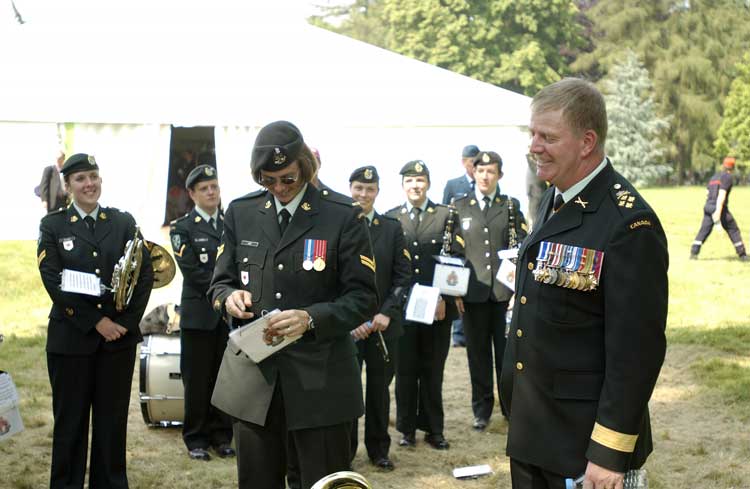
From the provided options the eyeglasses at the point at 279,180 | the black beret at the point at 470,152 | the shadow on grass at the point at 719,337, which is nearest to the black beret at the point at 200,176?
the eyeglasses at the point at 279,180

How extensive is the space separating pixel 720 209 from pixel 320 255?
50.9 ft

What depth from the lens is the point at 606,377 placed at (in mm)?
2869

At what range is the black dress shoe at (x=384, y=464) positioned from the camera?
675 cm

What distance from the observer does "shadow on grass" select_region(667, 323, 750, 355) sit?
35.1 feet

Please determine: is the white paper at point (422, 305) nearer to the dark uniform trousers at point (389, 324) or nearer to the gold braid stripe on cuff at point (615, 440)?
the dark uniform trousers at point (389, 324)

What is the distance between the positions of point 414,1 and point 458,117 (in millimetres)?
41117

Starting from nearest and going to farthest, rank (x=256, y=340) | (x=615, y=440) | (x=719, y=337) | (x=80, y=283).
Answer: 1. (x=615, y=440)
2. (x=256, y=340)
3. (x=80, y=283)
4. (x=719, y=337)

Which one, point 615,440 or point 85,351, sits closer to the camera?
point 615,440

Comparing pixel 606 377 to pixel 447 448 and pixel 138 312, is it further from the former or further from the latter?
pixel 447 448

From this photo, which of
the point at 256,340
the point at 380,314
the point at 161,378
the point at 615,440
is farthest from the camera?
the point at 161,378

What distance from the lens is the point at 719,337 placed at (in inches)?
438

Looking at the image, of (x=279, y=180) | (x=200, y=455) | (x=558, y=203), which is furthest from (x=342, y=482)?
(x=200, y=455)

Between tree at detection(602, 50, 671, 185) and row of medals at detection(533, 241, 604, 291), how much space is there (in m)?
54.4

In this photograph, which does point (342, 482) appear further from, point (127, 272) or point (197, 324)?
point (197, 324)
